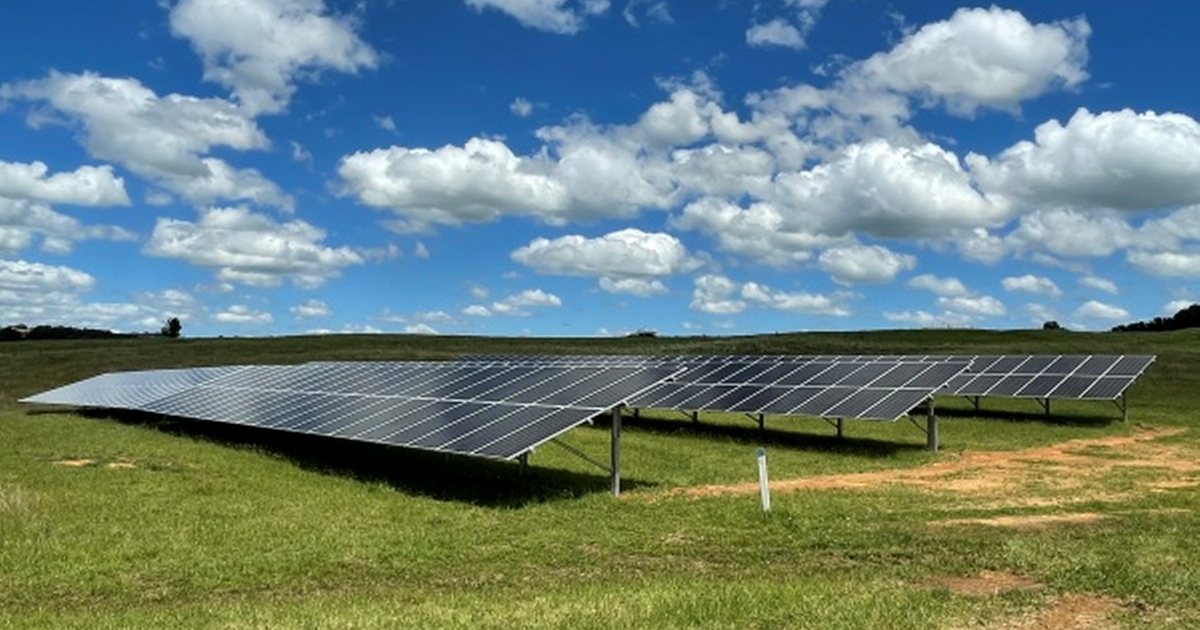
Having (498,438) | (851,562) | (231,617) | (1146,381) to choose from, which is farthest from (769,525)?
(1146,381)

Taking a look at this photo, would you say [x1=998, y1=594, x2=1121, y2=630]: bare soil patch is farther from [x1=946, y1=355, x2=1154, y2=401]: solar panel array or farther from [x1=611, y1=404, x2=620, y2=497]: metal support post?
[x1=946, y1=355, x2=1154, y2=401]: solar panel array

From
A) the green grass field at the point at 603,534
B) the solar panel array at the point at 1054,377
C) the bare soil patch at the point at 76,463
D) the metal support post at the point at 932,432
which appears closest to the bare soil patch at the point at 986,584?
the green grass field at the point at 603,534

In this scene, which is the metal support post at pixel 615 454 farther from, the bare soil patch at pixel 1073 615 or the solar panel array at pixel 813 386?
the bare soil patch at pixel 1073 615

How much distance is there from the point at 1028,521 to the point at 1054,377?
2632 centimetres

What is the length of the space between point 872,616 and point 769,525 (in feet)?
20.2

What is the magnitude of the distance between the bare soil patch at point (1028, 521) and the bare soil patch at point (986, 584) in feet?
12.8

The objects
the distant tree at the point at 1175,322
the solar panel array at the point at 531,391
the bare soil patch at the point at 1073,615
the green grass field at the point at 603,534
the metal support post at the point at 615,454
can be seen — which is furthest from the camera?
the distant tree at the point at 1175,322

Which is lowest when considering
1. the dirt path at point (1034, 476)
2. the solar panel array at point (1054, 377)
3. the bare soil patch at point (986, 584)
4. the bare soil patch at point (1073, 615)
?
the dirt path at point (1034, 476)

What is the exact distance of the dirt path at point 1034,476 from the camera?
2011 centimetres

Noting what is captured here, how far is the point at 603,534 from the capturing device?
15.2 metres

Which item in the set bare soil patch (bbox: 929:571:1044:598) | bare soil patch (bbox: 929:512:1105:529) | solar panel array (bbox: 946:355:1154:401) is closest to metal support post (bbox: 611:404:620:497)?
bare soil patch (bbox: 929:512:1105:529)

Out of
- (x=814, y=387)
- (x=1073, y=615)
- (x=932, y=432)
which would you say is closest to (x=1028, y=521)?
(x=1073, y=615)

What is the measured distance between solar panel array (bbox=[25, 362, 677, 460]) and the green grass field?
41.4 inches

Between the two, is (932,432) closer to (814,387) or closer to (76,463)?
(814,387)
